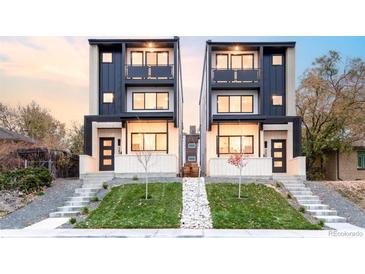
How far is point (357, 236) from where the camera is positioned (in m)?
11.2

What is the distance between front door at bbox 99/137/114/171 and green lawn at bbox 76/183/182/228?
20.3 feet

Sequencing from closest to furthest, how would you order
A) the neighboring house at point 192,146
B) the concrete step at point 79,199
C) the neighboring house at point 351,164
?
1. the concrete step at point 79,199
2. the neighboring house at point 351,164
3. the neighboring house at point 192,146

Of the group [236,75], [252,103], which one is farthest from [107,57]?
[252,103]

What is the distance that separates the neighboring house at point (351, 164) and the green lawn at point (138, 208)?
45.6 feet

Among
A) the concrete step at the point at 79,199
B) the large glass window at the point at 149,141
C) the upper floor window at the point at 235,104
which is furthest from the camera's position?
the upper floor window at the point at 235,104

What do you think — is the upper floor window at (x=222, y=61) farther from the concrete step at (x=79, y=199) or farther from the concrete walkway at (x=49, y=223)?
the concrete walkway at (x=49, y=223)

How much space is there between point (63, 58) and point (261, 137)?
49.1 ft

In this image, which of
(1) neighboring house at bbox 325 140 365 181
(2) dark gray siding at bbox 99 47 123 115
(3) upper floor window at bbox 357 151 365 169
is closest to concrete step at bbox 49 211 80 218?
(2) dark gray siding at bbox 99 47 123 115

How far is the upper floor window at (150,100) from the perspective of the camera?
920 inches

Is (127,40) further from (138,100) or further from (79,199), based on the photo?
(79,199)

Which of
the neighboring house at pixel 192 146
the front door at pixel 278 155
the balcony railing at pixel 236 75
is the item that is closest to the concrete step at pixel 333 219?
the front door at pixel 278 155

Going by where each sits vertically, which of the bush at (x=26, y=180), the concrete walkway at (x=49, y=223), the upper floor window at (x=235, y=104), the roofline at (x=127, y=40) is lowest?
the concrete walkway at (x=49, y=223)

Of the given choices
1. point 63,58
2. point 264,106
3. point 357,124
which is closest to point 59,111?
point 63,58

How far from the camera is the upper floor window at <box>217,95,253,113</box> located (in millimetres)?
23391
